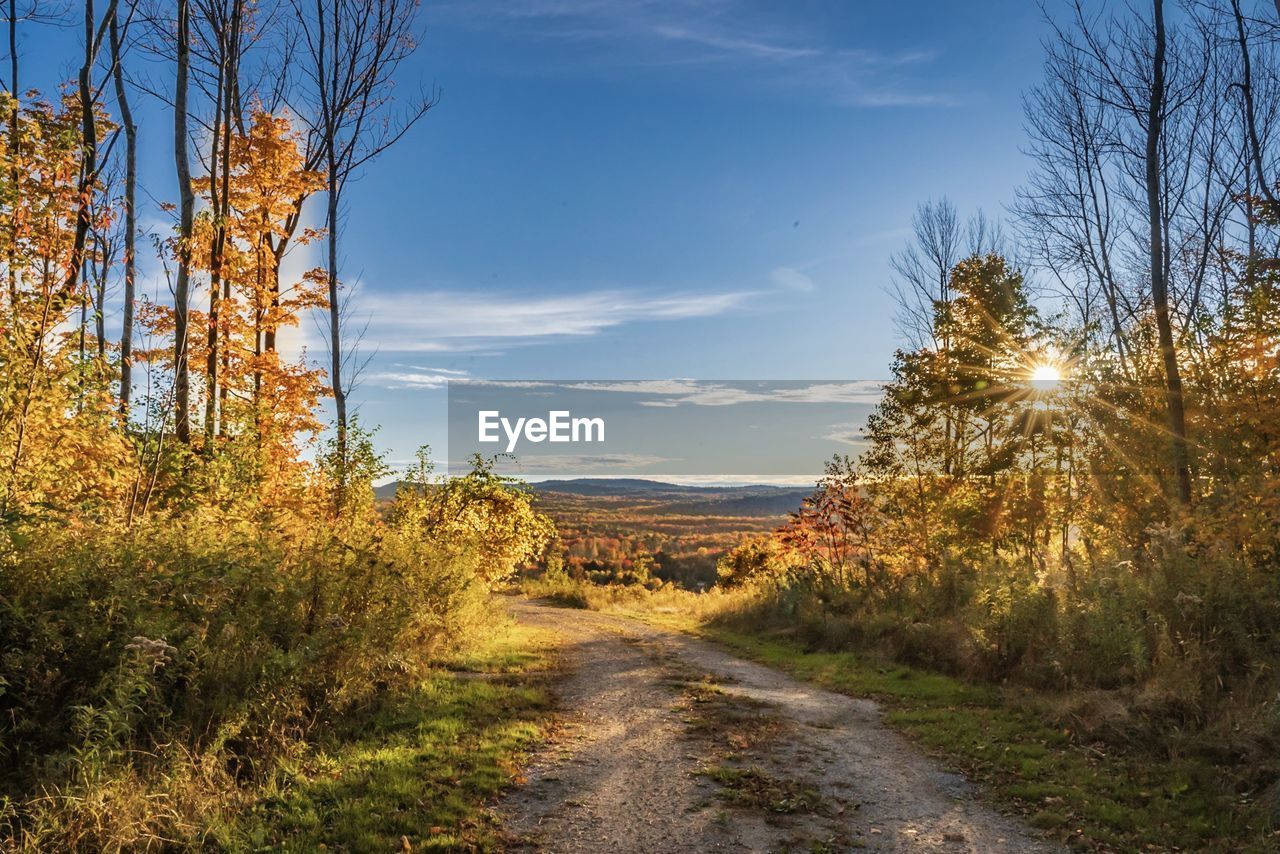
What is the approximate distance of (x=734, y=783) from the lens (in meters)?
7.44

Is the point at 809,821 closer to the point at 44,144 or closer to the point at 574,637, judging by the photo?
the point at 44,144

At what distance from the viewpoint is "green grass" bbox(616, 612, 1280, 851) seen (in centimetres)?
632

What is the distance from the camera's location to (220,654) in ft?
23.2

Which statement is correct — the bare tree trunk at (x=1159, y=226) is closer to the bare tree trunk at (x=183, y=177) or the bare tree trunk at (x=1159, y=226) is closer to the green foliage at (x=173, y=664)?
the green foliage at (x=173, y=664)

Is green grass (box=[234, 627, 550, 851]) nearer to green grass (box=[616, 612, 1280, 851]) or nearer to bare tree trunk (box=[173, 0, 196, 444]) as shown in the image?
green grass (box=[616, 612, 1280, 851])

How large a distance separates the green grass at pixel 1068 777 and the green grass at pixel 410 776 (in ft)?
16.2

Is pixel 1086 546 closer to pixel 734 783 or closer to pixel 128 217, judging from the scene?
pixel 734 783

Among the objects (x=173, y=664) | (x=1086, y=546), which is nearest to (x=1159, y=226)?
(x=1086, y=546)

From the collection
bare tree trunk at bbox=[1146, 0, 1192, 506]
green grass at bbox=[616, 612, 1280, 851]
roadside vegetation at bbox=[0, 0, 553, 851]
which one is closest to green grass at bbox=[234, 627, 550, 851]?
roadside vegetation at bbox=[0, 0, 553, 851]

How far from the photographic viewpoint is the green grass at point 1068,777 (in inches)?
249

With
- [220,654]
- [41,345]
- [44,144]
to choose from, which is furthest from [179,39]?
[220,654]

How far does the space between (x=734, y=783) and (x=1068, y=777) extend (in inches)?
134

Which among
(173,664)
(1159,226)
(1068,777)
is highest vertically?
(1159,226)

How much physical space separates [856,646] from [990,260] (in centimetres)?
1642
